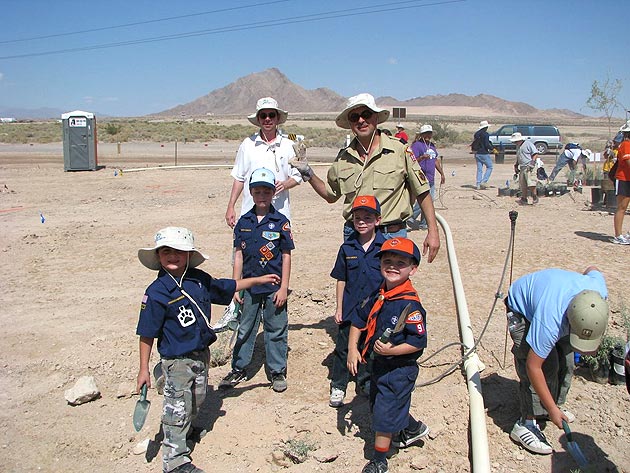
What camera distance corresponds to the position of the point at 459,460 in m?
3.74

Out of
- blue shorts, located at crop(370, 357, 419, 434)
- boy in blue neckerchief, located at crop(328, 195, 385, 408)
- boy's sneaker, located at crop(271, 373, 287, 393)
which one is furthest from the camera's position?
boy's sneaker, located at crop(271, 373, 287, 393)

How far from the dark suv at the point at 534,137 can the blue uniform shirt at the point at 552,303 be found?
26.7 m

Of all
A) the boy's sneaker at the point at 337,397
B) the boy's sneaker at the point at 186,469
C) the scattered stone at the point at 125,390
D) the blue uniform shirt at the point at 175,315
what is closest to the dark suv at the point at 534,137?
the boy's sneaker at the point at 337,397

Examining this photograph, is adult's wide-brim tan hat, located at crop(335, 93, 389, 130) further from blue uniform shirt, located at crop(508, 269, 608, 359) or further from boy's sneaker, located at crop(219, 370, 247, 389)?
boy's sneaker, located at crop(219, 370, 247, 389)

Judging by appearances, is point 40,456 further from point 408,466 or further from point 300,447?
point 408,466

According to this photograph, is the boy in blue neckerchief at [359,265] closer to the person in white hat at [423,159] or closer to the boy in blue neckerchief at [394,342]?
the boy in blue neckerchief at [394,342]

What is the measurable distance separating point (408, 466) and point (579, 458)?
0.97m

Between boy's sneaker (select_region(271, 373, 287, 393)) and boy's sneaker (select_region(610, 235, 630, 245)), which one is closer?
boy's sneaker (select_region(271, 373, 287, 393))

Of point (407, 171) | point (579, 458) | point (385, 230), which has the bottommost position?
point (579, 458)

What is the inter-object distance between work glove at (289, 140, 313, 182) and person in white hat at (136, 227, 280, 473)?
47.3 inches

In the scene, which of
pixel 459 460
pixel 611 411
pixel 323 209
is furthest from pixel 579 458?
Result: pixel 323 209

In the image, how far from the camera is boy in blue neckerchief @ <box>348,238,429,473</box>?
335cm

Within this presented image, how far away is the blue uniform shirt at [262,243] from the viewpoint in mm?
4500

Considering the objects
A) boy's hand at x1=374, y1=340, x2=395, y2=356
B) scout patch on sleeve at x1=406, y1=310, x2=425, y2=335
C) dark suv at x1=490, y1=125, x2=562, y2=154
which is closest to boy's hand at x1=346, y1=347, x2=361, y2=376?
boy's hand at x1=374, y1=340, x2=395, y2=356
